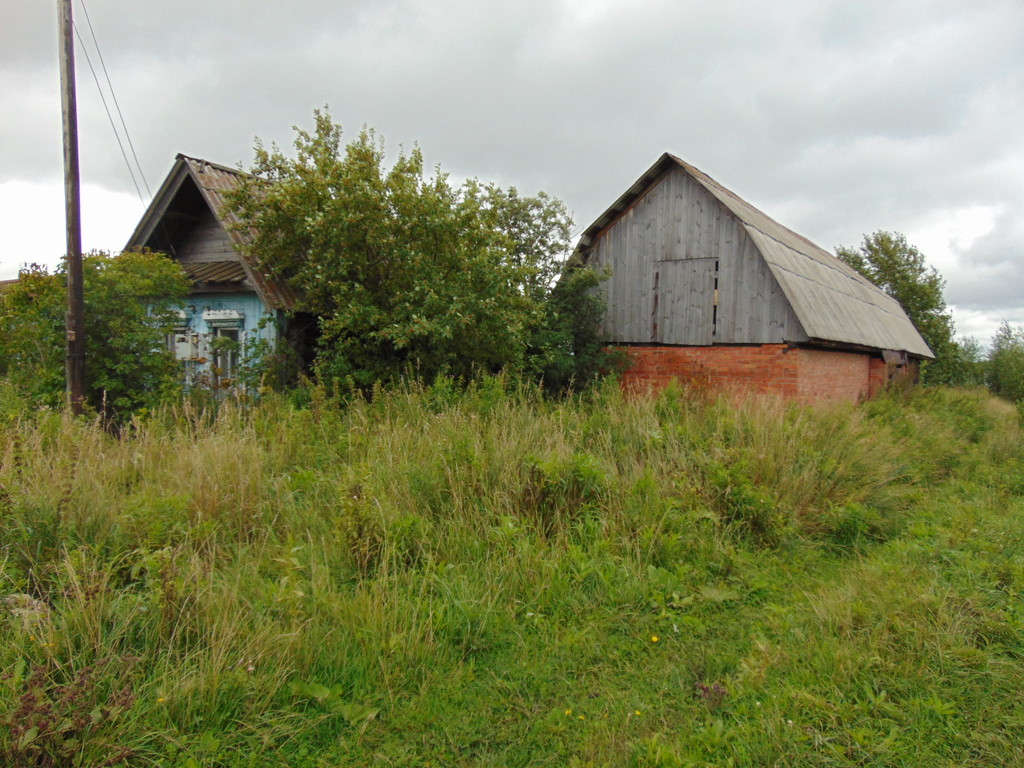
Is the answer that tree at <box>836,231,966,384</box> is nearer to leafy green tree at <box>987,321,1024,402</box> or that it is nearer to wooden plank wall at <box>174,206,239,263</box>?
leafy green tree at <box>987,321,1024,402</box>

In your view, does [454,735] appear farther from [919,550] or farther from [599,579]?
[919,550]

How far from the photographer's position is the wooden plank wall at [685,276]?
12547 millimetres

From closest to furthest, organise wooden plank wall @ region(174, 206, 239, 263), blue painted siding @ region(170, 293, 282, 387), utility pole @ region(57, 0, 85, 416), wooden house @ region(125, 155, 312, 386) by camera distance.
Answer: utility pole @ region(57, 0, 85, 416) → wooden house @ region(125, 155, 312, 386) → blue painted siding @ region(170, 293, 282, 387) → wooden plank wall @ region(174, 206, 239, 263)

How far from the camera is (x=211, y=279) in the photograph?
38.4ft

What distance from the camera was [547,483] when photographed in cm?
522

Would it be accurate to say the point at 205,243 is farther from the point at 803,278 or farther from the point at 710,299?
the point at 803,278


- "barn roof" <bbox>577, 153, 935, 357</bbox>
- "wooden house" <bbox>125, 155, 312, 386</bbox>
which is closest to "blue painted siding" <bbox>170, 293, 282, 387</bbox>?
"wooden house" <bbox>125, 155, 312, 386</bbox>

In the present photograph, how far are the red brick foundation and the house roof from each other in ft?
22.2

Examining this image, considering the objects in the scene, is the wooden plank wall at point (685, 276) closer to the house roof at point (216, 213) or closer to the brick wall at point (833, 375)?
the brick wall at point (833, 375)

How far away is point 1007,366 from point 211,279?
33.7 metres

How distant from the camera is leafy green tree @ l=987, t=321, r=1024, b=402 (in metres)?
27.2

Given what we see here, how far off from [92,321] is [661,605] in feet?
30.6

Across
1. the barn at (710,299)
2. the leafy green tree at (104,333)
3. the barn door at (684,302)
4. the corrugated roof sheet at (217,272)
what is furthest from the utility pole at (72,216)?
the barn door at (684,302)

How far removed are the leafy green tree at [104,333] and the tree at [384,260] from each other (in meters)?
1.97
